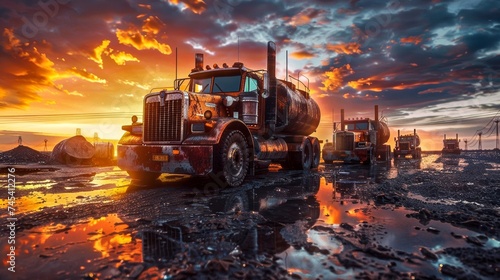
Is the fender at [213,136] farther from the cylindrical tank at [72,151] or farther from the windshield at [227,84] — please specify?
the cylindrical tank at [72,151]

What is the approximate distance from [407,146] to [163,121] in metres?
32.5

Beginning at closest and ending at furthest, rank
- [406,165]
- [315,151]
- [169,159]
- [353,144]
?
1. [169,159]
2. [315,151]
3. [406,165]
4. [353,144]

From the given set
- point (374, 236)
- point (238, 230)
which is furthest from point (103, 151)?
point (374, 236)

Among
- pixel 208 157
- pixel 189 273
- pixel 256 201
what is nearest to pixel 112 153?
pixel 208 157

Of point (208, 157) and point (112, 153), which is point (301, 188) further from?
point (112, 153)

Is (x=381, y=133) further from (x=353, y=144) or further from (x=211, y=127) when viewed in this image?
(x=211, y=127)

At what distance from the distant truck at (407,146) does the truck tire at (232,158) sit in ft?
96.9

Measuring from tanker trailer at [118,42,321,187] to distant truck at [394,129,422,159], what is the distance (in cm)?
2654

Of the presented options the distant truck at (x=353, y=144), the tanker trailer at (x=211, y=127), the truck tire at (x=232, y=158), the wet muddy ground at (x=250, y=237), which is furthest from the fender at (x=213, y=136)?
the distant truck at (x=353, y=144)

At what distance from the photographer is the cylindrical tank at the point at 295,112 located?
1022 centimetres

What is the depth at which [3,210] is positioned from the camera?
4262 mm

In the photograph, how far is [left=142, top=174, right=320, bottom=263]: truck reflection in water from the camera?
2676 mm

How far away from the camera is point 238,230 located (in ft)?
10.9

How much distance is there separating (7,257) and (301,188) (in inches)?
221
